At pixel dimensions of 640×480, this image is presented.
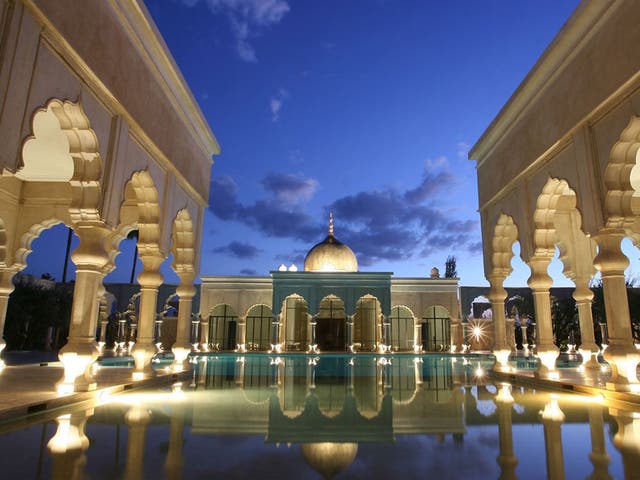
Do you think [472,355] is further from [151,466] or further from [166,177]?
[151,466]

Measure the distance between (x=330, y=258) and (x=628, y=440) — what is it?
18.6m

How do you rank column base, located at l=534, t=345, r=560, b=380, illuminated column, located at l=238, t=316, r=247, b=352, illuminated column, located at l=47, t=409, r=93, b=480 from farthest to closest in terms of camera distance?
illuminated column, located at l=238, t=316, r=247, b=352 → column base, located at l=534, t=345, r=560, b=380 → illuminated column, located at l=47, t=409, r=93, b=480

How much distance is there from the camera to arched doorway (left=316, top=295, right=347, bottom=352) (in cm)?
2145

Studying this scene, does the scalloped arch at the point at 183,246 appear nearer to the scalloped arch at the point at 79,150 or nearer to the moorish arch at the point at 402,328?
the scalloped arch at the point at 79,150

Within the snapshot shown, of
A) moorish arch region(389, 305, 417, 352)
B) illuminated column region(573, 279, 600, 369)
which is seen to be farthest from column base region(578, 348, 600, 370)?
moorish arch region(389, 305, 417, 352)

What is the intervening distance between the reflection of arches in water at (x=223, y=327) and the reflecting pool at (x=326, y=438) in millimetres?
16149

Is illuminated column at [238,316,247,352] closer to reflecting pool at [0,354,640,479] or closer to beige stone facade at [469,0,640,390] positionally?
beige stone facade at [469,0,640,390]

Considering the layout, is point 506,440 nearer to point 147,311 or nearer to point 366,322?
point 147,311

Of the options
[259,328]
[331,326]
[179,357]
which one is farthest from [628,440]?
[259,328]

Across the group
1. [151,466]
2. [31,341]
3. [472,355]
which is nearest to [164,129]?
[151,466]

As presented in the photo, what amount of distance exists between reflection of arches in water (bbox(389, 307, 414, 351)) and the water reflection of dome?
1856 centimetres

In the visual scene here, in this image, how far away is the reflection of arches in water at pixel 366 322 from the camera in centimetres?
2108

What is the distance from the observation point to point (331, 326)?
21547 millimetres

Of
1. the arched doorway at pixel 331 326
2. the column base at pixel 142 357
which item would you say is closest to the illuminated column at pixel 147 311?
the column base at pixel 142 357
